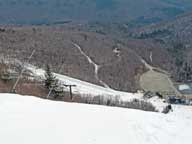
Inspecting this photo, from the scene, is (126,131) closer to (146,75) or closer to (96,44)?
(146,75)

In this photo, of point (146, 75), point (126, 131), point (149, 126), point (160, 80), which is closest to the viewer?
point (126, 131)

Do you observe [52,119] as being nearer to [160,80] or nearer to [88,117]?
[88,117]

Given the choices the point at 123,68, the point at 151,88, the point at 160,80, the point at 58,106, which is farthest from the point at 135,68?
the point at 58,106

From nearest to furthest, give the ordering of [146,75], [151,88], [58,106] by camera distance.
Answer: [58,106], [151,88], [146,75]

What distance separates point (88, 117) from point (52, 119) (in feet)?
3.48

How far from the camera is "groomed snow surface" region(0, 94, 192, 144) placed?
923 cm

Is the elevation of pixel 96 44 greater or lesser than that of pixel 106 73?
greater

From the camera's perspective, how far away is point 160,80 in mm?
114125

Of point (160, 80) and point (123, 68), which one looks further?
point (123, 68)

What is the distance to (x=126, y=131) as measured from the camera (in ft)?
33.6

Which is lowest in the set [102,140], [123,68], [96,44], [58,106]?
[102,140]

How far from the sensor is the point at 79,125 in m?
10.1

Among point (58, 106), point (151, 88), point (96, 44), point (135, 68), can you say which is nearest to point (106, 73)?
point (151, 88)

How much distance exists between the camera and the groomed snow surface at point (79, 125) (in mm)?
9227
